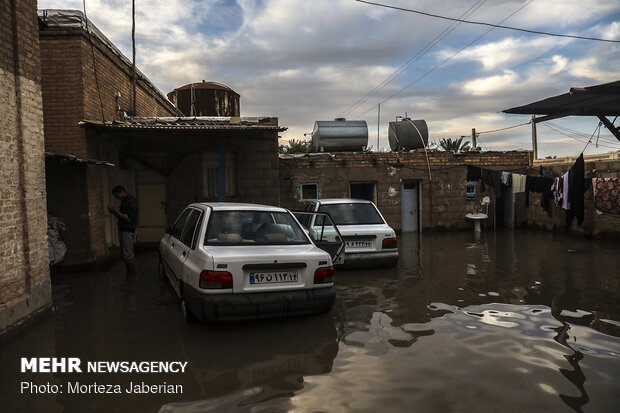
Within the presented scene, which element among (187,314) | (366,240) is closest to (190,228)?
(187,314)

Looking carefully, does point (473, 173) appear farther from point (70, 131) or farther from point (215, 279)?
point (70, 131)

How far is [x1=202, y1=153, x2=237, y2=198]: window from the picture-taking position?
1126 centimetres

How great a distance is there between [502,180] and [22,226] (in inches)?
540

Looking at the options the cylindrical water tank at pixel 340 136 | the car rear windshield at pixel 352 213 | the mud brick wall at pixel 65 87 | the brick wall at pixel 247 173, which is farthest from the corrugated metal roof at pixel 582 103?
the mud brick wall at pixel 65 87

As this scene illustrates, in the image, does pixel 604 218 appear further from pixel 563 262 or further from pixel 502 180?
pixel 563 262

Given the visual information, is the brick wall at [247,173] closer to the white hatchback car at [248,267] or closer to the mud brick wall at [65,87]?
the mud brick wall at [65,87]

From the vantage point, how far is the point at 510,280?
7.29 m

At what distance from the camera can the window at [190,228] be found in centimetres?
520

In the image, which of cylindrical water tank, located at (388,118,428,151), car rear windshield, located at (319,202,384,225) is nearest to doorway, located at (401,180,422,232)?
cylindrical water tank, located at (388,118,428,151)

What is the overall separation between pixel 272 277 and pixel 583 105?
672 cm

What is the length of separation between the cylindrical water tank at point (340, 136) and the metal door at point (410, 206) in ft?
7.63

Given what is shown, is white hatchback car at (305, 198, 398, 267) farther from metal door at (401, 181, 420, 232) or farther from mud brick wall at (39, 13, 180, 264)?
metal door at (401, 181, 420, 232)

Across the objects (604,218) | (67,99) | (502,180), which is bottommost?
(604,218)

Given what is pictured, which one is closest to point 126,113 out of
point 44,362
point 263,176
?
point 263,176
